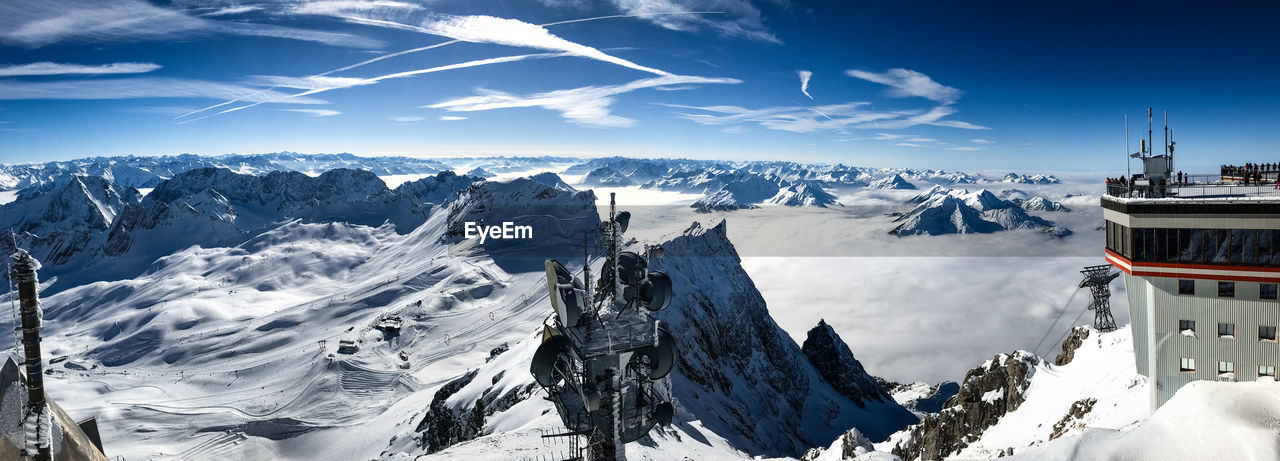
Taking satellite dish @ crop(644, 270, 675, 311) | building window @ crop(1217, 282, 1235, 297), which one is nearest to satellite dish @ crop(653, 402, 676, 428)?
satellite dish @ crop(644, 270, 675, 311)

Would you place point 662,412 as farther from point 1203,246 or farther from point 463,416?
→ point 463,416

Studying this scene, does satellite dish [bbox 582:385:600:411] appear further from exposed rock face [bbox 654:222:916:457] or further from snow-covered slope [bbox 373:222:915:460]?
exposed rock face [bbox 654:222:916:457]

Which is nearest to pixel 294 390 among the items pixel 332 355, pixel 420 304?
pixel 332 355

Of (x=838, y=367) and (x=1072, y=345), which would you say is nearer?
(x=1072, y=345)

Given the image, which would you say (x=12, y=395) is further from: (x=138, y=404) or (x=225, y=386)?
(x=225, y=386)

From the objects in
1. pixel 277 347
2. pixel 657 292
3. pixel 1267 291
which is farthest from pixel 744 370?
pixel 657 292

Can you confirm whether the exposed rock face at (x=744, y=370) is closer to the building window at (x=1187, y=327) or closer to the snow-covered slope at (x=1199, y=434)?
the building window at (x=1187, y=327)
